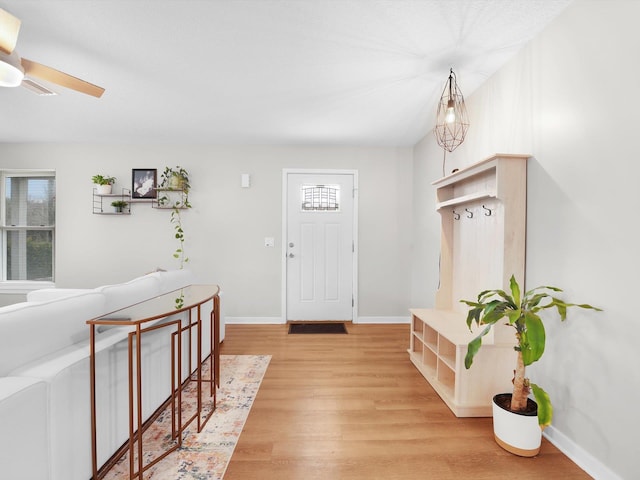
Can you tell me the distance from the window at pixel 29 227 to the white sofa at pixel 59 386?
352cm

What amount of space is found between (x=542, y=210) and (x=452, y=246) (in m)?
Answer: 1.02

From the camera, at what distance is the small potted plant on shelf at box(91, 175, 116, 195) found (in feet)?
13.2

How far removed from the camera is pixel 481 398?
2.06 metres

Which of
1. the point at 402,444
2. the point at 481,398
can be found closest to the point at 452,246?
the point at 481,398

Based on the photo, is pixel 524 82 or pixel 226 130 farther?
pixel 226 130

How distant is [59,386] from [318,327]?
120 inches

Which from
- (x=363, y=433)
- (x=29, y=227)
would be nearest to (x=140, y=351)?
(x=363, y=433)

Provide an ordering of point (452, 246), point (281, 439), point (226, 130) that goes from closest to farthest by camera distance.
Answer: point (281, 439), point (452, 246), point (226, 130)

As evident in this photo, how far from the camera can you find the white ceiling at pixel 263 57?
1.75m

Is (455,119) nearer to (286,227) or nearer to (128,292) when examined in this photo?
(286,227)

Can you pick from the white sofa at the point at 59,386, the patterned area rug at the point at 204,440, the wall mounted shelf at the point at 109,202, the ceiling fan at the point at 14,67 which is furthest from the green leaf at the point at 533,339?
the wall mounted shelf at the point at 109,202

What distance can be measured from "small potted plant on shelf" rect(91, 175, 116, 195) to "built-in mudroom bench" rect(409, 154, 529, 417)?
402 cm

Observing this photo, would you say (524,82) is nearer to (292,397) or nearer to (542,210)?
(542,210)

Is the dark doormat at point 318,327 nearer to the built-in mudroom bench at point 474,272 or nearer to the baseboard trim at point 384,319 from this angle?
the baseboard trim at point 384,319
